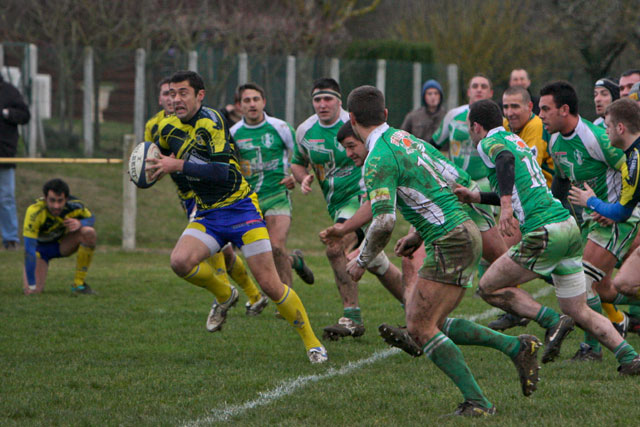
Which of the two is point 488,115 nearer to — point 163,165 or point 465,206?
point 465,206

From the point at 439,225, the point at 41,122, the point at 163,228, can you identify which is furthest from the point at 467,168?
the point at 41,122

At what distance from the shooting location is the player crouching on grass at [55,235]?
1055cm

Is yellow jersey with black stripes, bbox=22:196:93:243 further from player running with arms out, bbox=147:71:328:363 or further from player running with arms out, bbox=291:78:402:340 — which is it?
player running with arms out, bbox=147:71:328:363

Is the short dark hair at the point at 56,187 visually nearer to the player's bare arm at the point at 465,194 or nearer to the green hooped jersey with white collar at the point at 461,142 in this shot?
the green hooped jersey with white collar at the point at 461,142

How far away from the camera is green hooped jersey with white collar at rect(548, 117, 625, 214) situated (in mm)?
7035

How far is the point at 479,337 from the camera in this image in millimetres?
5406

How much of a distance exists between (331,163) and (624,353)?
3.46m

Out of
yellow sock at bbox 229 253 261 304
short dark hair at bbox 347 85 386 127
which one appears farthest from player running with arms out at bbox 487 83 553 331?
short dark hair at bbox 347 85 386 127

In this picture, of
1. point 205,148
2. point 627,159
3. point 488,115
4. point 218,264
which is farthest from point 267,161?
point 627,159

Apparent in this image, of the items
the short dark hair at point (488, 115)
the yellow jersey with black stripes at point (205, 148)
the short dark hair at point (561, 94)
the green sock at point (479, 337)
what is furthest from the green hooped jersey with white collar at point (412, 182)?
the yellow jersey with black stripes at point (205, 148)

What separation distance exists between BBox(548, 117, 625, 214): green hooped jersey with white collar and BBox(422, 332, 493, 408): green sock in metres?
2.59

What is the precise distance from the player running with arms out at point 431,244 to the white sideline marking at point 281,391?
1.10 metres

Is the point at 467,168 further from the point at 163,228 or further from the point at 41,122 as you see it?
the point at 41,122

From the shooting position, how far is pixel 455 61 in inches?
1120
